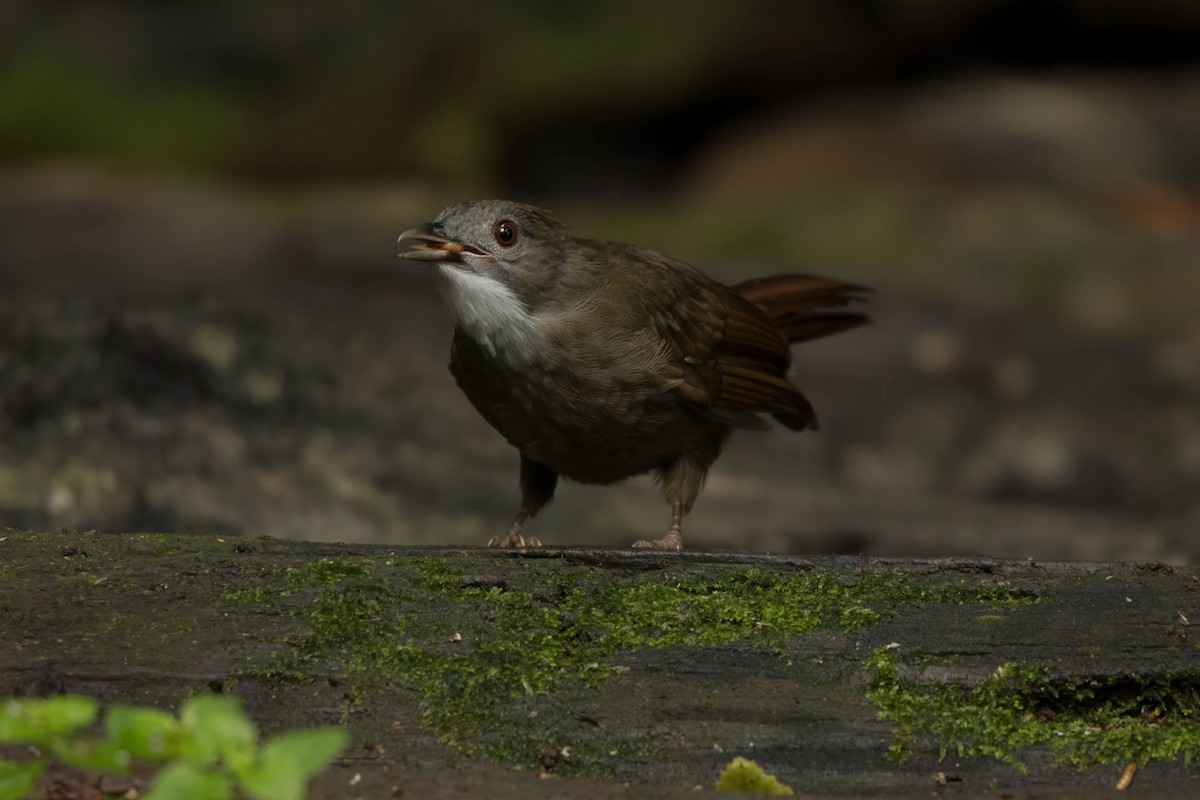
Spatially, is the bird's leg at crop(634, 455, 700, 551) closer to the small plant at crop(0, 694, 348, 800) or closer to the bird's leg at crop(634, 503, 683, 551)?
the bird's leg at crop(634, 503, 683, 551)

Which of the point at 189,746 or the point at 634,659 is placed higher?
the point at 634,659

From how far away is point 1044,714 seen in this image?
327 centimetres

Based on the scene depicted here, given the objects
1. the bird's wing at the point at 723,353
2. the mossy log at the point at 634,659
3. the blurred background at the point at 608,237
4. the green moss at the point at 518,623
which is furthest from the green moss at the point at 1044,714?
the blurred background at the point at 608,237

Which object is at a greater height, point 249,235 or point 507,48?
point 507,48

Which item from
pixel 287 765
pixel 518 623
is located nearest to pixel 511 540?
pixel 518 623

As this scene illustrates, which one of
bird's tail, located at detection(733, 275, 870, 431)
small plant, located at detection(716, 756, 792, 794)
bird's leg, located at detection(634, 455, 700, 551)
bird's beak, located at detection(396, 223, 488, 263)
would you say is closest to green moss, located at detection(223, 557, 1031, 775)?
small plant, located at detection(716, 756, 792, 794)

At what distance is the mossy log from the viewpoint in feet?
10.0

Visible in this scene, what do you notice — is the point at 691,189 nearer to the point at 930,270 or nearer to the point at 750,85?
the point at 750,85

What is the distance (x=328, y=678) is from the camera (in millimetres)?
3166

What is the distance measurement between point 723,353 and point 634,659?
2.25 meters

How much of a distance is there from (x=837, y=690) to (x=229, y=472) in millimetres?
3856

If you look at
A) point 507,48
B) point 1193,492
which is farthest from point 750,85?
point 1193,492

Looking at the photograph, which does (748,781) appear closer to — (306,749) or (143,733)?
(306,749)

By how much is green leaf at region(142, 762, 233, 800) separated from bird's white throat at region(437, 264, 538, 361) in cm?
269
